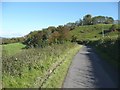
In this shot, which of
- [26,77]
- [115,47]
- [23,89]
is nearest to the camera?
[23,89]

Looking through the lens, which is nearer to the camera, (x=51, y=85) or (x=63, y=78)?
(x=51, y=85)

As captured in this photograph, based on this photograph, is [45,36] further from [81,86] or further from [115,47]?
[81,86]

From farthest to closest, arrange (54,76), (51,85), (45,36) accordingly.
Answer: (45,36) → (54,76) → (51,85)

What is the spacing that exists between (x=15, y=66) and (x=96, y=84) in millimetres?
4350

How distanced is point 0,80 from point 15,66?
2007 mm

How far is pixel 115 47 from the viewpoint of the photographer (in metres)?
26.1

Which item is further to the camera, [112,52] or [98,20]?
[98,20]

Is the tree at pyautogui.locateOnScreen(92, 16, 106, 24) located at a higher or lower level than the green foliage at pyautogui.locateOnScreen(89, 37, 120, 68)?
higher

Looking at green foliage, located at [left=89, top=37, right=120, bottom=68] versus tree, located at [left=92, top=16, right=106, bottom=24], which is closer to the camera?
green foliage, located at [left=89, top=37, right=120, bottom=68]

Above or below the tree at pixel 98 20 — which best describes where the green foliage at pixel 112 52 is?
below

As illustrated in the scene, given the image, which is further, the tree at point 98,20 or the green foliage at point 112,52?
the tree at point 98,20

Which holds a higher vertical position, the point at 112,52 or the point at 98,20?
the point at 98,20

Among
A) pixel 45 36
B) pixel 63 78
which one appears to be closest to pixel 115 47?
pixel 63 78

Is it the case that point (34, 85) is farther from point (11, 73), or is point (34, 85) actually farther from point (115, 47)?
point (115, 47)
